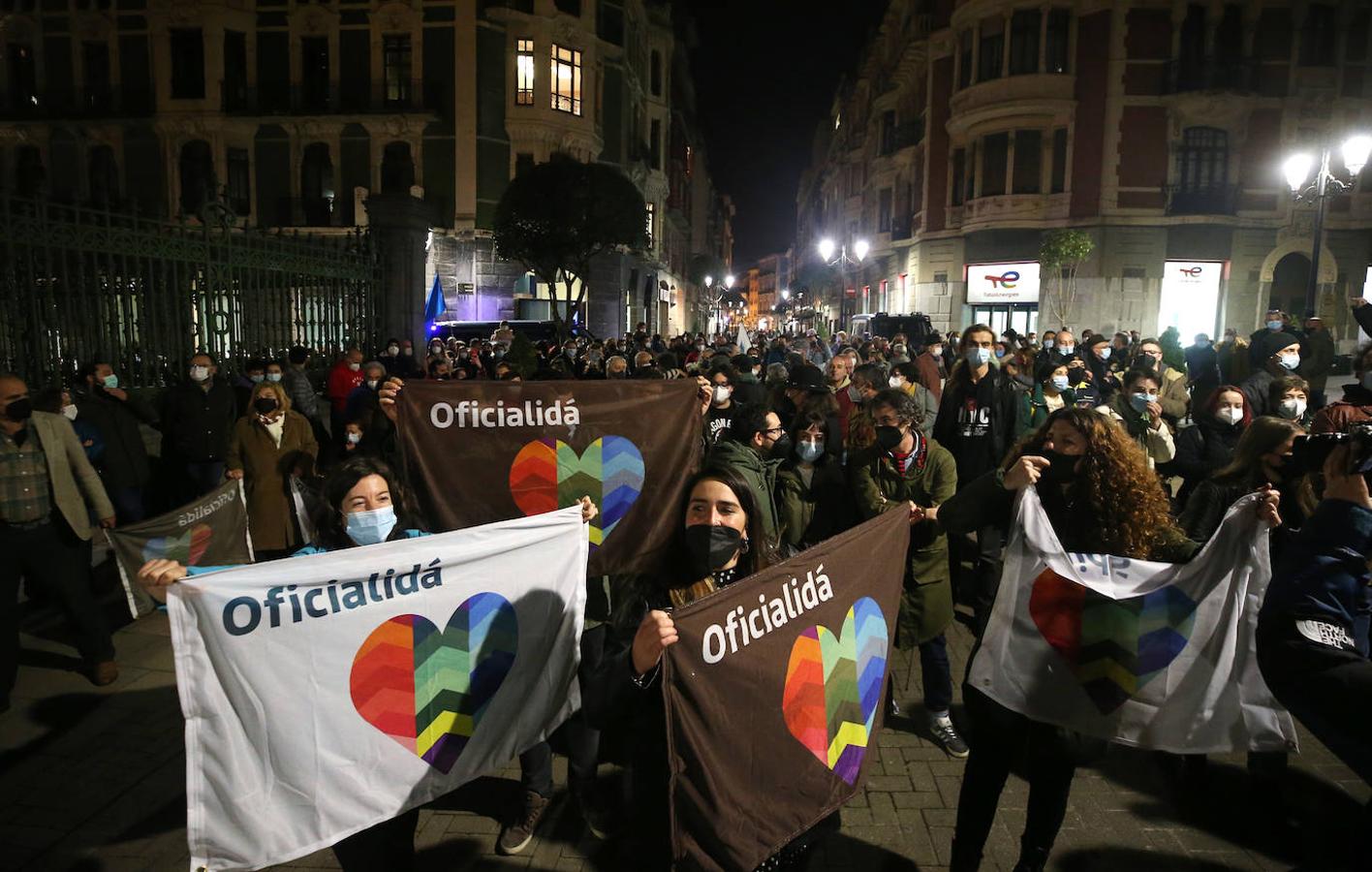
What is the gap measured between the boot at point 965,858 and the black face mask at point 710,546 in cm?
154

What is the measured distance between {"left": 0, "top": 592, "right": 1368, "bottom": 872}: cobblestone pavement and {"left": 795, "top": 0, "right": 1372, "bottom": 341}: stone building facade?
89.3ft

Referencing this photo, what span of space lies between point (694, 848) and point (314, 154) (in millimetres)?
36029

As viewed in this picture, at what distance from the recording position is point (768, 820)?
8.91 ft

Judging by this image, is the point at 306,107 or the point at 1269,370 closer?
the point at 1269,370

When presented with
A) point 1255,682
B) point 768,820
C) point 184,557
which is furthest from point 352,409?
point 1255,682

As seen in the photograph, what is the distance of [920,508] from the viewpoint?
14.8 ft

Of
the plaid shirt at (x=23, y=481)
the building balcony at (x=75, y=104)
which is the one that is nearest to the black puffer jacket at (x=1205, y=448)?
the plaid shirt at (x=23, y=481)

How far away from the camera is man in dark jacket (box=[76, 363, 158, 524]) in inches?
277

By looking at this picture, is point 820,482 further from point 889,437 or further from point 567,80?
point 567,80

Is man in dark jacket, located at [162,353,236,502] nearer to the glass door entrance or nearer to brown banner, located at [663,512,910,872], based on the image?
brown banner, located at [663,512,910,872]

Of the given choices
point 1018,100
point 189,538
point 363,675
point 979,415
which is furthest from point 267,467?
point 1018,100

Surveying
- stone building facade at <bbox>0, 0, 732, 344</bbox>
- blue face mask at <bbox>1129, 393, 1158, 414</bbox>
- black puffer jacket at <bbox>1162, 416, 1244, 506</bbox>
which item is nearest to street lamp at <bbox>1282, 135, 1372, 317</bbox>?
blue face mask at <bbox>1129, 393, 1158, 414</bbox>

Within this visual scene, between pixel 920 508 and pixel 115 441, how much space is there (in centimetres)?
676

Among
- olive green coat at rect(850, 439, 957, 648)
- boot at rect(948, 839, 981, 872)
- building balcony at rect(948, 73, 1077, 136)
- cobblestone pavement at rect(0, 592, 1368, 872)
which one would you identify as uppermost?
building balcony at rect(948, 73, 1077, 136)
